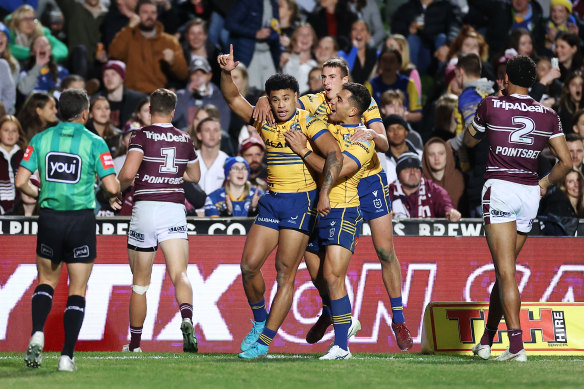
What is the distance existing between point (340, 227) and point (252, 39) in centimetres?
814

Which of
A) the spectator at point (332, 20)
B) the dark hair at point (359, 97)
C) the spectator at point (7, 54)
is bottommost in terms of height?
the dark hair at point (359, 97)

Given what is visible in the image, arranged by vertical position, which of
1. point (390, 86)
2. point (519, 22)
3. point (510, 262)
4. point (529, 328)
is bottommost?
point (529, 328)

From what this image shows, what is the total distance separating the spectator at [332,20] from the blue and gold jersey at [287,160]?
8972 millimetres

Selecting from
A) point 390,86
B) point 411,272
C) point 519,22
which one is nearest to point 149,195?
point 411,272

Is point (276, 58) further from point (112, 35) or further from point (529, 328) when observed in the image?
point (529, 328)

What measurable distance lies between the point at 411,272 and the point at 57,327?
3921 millimetres

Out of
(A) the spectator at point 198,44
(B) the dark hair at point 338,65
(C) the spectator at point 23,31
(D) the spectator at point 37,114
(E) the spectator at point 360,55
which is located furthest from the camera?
(E) the spectator at point 360,55

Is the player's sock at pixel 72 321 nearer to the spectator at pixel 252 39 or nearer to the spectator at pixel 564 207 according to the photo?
the spectator at pixel 564 207

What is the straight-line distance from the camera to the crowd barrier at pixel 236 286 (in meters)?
11.3

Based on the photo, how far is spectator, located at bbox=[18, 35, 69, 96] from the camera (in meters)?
15.8

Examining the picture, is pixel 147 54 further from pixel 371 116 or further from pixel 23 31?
pixel 371 116

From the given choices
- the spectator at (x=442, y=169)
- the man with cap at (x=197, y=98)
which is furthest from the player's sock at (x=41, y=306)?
the man with cap at (x=197, y=98)

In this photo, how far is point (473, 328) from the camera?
10.7 metres

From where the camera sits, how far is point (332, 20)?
18.5 meters
